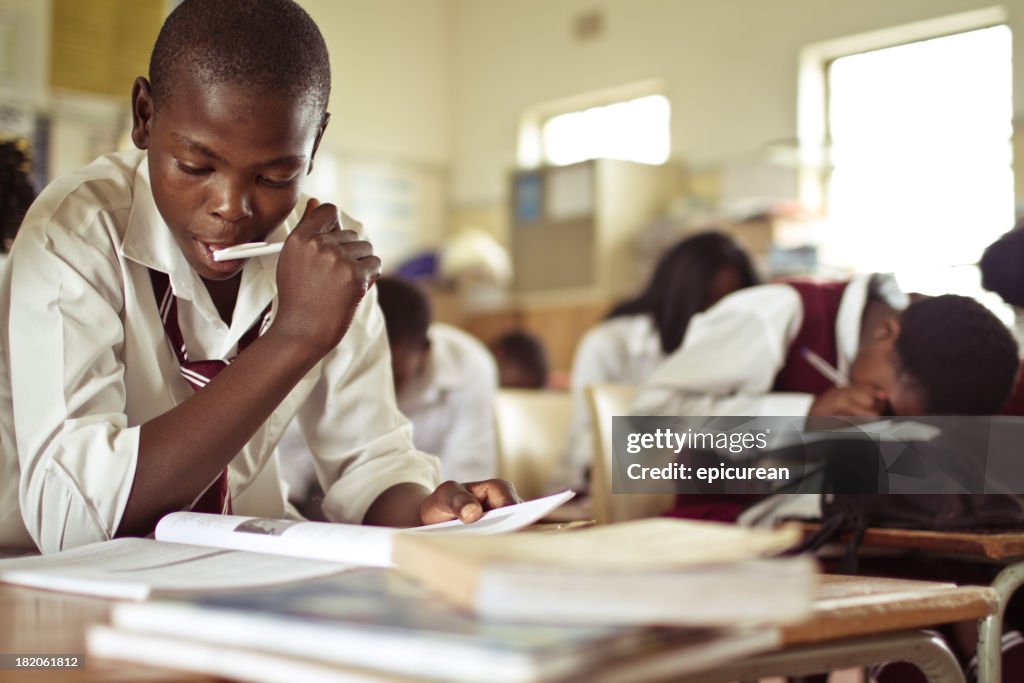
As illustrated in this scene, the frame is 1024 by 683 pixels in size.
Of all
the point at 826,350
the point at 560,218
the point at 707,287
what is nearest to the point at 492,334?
the point at 560,218

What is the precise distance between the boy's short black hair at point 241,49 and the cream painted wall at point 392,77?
6.11 metres

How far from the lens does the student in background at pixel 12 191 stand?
125cm

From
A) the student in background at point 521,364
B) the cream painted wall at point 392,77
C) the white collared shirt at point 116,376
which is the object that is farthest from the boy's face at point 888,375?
the cream painted wall at point 392,77

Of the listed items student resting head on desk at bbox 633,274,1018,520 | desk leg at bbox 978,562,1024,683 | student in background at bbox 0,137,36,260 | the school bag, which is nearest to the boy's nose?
student in background at bbox 0,137,36,260

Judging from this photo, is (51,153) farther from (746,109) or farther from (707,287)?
(707,287)

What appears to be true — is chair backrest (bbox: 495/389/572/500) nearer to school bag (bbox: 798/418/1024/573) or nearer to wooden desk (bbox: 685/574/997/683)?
school bag (bbox: 798/418/1024/573)

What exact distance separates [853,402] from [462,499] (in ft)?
3.06

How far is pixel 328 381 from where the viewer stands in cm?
121

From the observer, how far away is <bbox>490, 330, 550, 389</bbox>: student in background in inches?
172

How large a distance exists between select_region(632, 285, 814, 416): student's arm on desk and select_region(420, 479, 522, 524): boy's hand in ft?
3.32

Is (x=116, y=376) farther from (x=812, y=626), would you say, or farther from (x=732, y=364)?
(x=732, y=364)

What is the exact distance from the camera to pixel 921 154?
5.20 m

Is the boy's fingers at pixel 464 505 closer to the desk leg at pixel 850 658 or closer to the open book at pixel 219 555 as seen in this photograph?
the open book at pixel 219 555

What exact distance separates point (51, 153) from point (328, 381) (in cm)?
532
